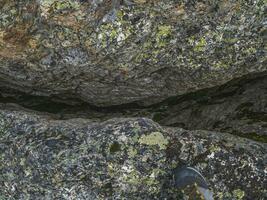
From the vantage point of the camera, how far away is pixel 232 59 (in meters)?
7.51

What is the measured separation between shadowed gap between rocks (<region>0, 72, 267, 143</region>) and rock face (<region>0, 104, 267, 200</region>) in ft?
5.13

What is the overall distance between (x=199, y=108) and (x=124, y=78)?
2.37 m

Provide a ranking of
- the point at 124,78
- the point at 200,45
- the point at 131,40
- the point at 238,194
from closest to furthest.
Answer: the point at 131,40, the point at 200,45, the point at 238,194, the point at 124,78

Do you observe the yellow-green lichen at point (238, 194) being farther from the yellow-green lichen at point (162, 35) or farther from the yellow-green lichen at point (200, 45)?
the yellow-green lichen at point (162, 35)

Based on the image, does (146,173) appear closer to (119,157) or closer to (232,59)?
(119,157)

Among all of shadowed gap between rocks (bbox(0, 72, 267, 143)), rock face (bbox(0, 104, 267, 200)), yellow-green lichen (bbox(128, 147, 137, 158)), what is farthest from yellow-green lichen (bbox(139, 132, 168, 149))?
shadowed gap between rocks (bbox(0, 72, 267, 143))

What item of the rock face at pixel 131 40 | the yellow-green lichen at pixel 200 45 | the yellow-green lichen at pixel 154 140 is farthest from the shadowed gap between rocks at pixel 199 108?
the yellow-green lichen at pixel 200 45

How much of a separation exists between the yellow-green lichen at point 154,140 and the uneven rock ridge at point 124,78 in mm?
18

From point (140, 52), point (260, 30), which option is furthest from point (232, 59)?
point (140, 52)

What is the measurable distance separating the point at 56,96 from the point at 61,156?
203cm

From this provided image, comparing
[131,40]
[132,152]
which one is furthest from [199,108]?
[131,40]

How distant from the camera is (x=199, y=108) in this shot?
9.56m

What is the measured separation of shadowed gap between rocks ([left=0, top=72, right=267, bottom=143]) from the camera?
30.6 feet

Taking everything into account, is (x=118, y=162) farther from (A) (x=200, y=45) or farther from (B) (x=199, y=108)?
(B) (x=199, y=108)
